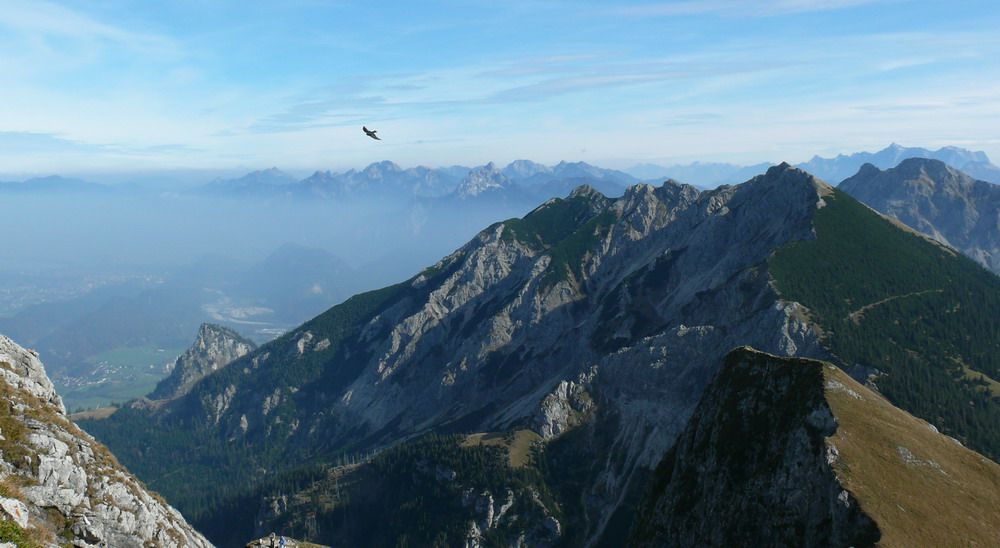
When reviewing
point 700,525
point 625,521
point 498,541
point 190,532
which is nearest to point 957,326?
point 625,521

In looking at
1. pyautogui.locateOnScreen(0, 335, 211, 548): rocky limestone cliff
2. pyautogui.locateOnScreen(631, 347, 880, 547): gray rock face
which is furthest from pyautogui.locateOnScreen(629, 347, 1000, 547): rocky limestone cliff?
pyautogui.locateOnScreen(0, 335, 211, 548): rocky limestone cliff

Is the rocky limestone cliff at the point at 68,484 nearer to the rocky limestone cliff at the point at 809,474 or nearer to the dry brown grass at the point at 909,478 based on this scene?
the rocky limestone cliff at the point at 809,474

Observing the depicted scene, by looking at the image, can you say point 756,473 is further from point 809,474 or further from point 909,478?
point 909,478

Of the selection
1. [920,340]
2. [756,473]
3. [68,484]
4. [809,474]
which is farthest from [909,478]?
[920,340]

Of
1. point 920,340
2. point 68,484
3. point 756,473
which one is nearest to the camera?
point 68,484

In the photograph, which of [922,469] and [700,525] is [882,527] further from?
[700,525]

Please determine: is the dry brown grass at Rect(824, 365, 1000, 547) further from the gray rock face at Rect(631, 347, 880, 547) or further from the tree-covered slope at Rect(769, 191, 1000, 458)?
the tree-covered slope at Rect(769, 191, 1000, 458)

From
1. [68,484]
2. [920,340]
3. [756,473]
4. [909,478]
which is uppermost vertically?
[909,478]
